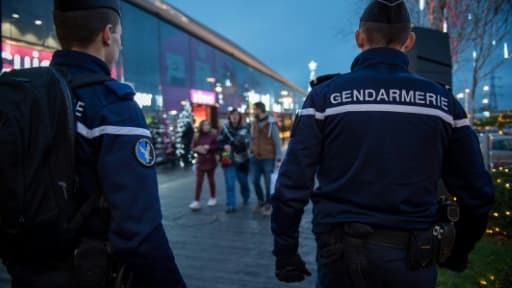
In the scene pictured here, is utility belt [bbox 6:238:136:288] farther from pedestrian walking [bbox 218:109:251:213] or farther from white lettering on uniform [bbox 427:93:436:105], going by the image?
pedestrian walking [bbox 218:109:251:213]

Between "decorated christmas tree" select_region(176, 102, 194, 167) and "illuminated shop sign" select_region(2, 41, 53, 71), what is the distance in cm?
609

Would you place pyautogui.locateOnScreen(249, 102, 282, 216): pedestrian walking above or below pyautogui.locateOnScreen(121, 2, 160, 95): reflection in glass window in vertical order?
below

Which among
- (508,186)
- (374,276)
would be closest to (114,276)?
(374,276)

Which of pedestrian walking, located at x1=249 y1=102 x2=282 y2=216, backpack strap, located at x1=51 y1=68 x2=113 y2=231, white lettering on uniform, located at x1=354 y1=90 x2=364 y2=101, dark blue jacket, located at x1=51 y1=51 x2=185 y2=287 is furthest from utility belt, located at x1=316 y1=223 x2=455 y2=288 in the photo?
pedestrian walking, located at x1=249 y1=102 x2=282 y2=216

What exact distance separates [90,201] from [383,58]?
1445mm

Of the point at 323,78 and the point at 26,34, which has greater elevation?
the point at 26,34

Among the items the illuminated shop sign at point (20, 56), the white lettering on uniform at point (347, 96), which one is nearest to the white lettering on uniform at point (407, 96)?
the white lettering on uniform at point (347, 96)

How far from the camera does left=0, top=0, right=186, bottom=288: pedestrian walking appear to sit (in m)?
1.34

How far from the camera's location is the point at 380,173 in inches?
68.3

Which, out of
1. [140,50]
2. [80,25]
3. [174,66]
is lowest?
[80,25]

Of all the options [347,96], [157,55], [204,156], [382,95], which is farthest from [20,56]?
[382,95]

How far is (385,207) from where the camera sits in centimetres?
172

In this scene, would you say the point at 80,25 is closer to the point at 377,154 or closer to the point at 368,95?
Result: the point at 368,95

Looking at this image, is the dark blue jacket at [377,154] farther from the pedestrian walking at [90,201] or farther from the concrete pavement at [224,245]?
the concrete pavement at [224,245]
